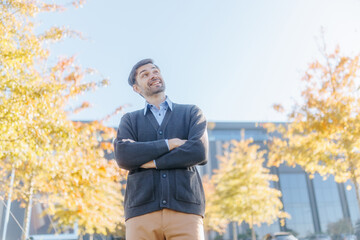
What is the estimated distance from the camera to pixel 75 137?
6414mm

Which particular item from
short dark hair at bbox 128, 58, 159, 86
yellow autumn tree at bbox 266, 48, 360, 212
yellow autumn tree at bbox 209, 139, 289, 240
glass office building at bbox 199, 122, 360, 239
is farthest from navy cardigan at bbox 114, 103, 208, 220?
glass office building at bbox 199, 122, 360, 239

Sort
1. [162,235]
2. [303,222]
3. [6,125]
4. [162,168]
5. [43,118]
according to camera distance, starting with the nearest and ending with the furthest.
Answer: [162,235]
[162,168]
[6,125]
[43,118]
[303,222]

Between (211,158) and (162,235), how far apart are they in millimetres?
42449

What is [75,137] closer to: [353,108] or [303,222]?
[353,108]

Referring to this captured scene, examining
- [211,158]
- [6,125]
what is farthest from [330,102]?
[211,158]

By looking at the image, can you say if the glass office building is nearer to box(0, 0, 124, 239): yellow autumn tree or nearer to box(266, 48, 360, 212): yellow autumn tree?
box(266, 48, 360, 212): yellow autumn tree

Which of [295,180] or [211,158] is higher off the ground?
[211,158]

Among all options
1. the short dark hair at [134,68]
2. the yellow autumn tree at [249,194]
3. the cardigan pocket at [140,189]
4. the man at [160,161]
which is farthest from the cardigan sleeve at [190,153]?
the yellow autumn tree at [249,194]

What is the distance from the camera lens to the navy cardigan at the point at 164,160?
2.09 metres

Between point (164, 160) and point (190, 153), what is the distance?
0.19 meters

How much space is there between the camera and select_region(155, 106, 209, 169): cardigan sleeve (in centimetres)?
220

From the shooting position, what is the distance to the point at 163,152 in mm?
2207

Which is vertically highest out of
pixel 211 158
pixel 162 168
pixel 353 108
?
pixel 211 158

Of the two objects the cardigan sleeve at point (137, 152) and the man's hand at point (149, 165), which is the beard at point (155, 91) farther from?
the man's hand at point (149, 165)
